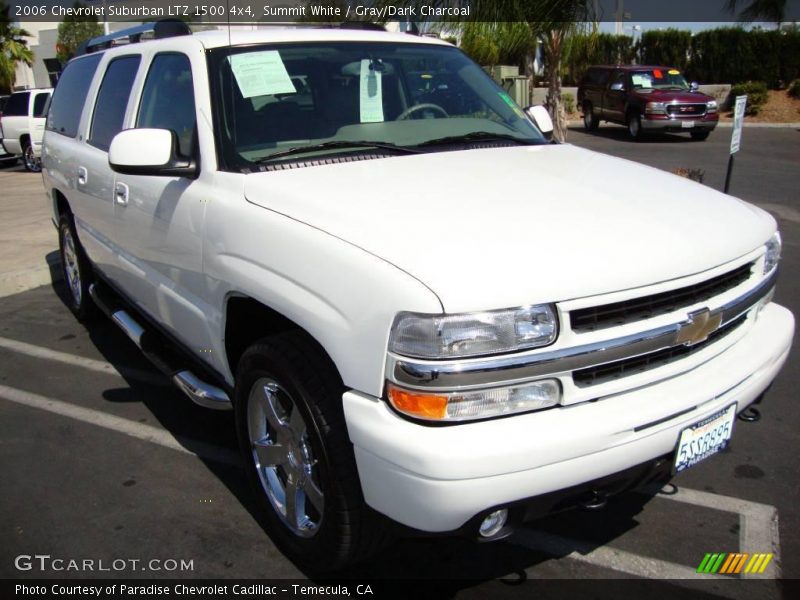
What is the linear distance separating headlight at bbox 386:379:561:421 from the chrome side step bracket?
1.41m

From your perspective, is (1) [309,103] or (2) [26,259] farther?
(2) [26,259]

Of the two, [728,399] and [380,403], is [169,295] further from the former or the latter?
[728,399]

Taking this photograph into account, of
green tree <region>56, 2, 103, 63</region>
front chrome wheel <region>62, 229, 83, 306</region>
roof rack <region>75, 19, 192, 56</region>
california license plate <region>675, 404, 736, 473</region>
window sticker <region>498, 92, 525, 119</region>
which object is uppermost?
green tree <region>56, 2, 103, 63</region>

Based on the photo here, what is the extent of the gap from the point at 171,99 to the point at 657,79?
19.9 metres

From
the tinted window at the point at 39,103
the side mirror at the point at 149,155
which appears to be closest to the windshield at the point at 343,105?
the side mirror at the point at 149,155

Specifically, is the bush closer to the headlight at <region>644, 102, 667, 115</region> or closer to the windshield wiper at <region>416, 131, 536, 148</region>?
the headlight at <region>644, 102, 667, 115</region>

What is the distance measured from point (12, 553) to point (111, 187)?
205 cm

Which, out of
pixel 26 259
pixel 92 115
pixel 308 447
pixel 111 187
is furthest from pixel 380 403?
pixel 26 259

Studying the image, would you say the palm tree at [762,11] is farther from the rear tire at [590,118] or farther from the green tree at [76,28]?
the green tree at [76,28]

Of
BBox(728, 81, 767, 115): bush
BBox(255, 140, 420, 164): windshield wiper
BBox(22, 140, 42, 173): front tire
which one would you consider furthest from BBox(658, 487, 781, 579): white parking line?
BBox(728, 81, 767, 115): bush

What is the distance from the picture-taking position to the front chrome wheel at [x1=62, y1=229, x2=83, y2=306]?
5.79 metres

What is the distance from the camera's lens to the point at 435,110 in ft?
12.4

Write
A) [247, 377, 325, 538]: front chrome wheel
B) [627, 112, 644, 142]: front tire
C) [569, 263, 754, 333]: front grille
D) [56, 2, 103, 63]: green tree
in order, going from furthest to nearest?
[56, 2, 103, 63]: green tree → [627, 112, 644, 142]: front tire → [247, 377, 325, 538]: front chrome wheel → [569, 263, 754, 333]: front grille

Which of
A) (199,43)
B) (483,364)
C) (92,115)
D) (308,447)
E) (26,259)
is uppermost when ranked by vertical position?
(199,43)
